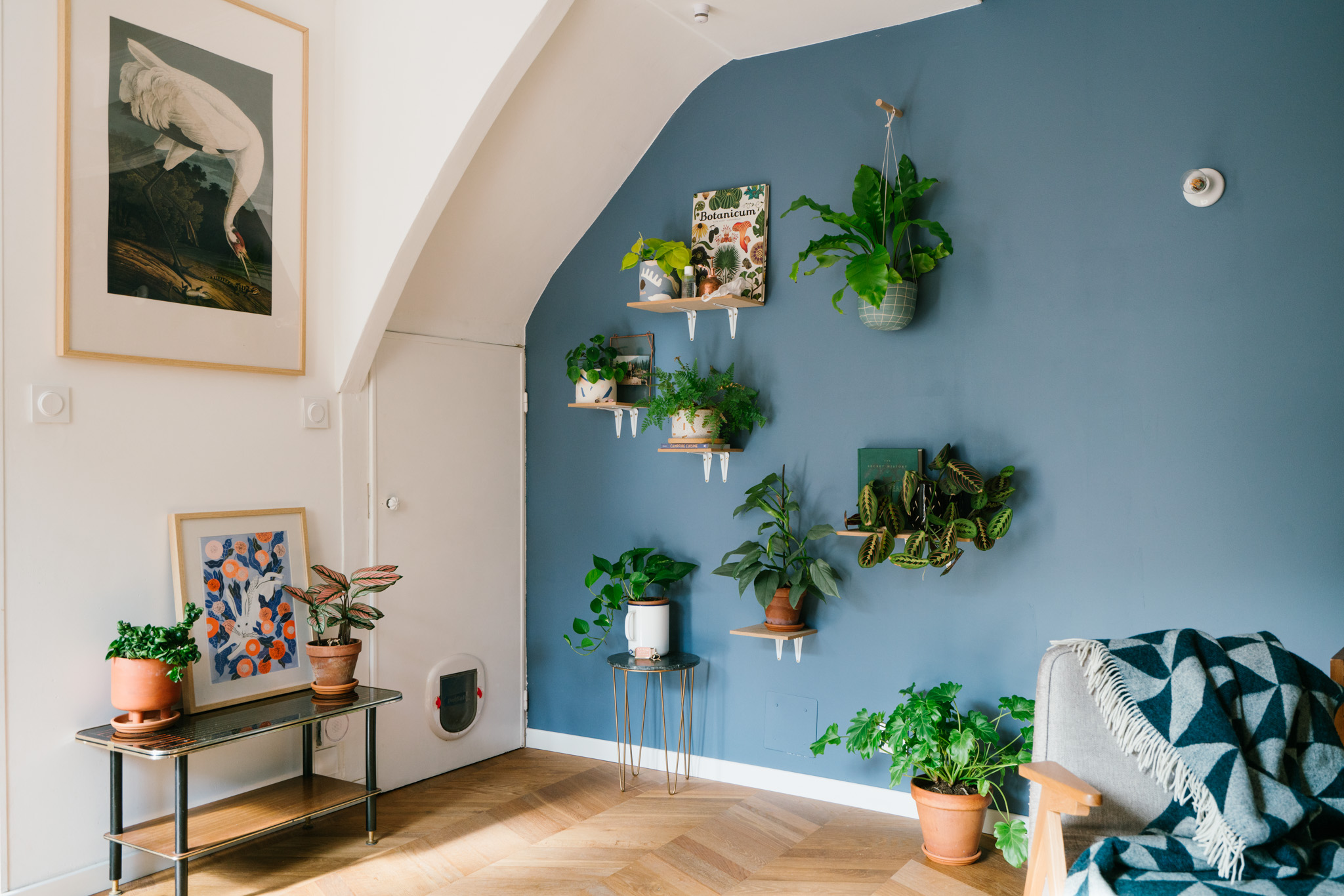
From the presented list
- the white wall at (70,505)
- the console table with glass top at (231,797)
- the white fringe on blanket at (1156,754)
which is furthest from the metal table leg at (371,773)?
the white fringe on blanket at (1156,754)

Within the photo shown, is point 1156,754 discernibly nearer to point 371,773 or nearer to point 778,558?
point 778,558

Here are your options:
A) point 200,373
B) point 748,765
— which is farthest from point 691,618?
point 200,373

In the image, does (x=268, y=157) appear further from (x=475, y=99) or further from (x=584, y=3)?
(x=584, y=3)

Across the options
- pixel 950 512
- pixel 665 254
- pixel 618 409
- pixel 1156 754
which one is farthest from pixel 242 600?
pixel 1156 754

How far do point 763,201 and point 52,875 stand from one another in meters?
3.19

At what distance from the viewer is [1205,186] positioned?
283 cm

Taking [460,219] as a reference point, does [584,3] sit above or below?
above

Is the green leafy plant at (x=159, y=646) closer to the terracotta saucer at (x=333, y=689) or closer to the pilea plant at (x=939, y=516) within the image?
the terracotta saucer at (x=333, y=689)

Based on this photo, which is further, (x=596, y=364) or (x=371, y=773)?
(x=596, y=364)

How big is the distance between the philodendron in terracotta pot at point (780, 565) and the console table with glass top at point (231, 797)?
4.27ft

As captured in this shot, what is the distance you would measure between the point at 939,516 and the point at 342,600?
2.02 metres

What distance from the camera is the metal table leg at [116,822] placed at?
2668mm

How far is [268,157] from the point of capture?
3.17m

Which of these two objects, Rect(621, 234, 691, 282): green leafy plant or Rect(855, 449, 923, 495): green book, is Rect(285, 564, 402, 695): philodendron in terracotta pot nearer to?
Rect(621, 234, 691, 282): green leafy plant
